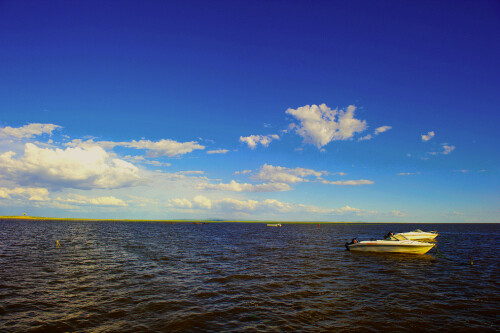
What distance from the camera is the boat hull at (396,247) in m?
31.9

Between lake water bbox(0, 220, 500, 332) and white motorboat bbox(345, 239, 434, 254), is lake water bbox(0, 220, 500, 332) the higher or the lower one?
the lower one

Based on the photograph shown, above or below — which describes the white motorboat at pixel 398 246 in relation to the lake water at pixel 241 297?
above

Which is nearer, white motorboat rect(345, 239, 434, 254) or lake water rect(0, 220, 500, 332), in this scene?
lake water rect(0, 220, 500, 332)

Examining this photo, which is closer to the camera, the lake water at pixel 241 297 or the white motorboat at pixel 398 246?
the lake water at pixel 241 297

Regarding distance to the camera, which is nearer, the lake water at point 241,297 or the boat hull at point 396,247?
the lake water at point 241,297

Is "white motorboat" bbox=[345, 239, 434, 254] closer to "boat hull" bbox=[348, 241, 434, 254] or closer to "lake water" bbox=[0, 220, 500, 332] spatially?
"boat hull" bbox=[348, 241, 434, 254]

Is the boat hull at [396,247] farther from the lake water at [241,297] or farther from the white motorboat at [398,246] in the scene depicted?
the lake water at [241,297]

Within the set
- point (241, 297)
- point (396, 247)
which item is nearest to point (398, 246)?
Result: point (396, 247)

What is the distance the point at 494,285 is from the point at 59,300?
27.8 m

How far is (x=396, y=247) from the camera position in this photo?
32469 millimetres

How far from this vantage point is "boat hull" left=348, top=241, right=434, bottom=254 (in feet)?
105

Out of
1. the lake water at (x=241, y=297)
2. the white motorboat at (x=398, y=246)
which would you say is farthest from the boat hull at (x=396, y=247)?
the lake water at (x=241, y=297)

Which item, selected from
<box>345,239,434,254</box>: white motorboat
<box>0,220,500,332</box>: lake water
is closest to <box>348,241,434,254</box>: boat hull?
<box>345,239,434,254</box>: white motorboat

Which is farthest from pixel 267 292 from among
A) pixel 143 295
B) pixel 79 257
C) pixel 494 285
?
pixel 79 257
